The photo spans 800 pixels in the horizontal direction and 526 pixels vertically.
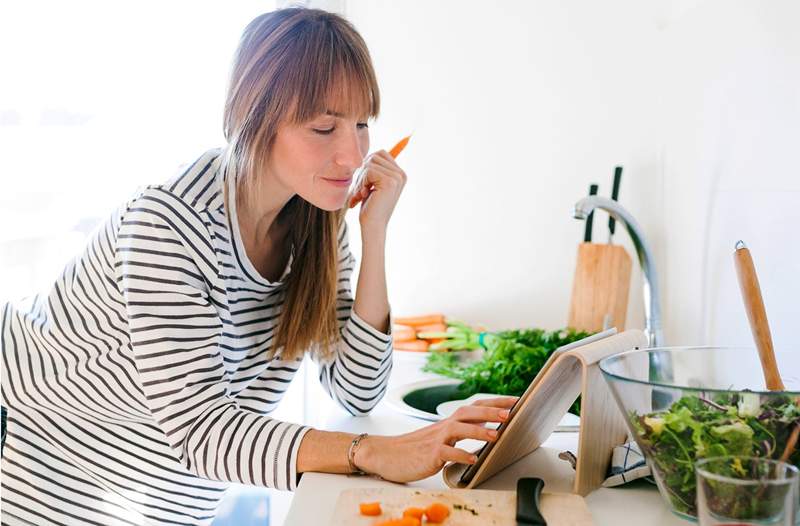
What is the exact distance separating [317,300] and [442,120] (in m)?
1.19

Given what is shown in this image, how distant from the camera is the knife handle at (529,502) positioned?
2.81 ft

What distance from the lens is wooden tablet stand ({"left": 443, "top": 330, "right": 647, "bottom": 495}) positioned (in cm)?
95

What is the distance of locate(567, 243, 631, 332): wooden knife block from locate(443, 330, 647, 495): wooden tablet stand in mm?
1083

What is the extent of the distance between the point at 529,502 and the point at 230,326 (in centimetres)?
57

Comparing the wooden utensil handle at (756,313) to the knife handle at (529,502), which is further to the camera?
the wooden utensil handle at (756,313)

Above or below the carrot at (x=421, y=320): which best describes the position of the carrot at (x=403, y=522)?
below

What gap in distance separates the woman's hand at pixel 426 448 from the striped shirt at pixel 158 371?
0.32 feet

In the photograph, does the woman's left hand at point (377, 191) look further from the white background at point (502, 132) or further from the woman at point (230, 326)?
the white background at point (502, 132)

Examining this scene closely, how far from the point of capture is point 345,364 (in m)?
1.43

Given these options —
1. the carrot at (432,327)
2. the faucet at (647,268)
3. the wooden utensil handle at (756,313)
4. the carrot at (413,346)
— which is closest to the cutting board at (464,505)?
the wooden utensil handle at (756,313)

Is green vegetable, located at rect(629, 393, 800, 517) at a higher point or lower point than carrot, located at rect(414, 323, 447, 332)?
higher

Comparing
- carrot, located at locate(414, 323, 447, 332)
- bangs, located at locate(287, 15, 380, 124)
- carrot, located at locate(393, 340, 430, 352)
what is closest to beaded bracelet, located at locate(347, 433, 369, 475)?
bangs, located at locate(287, 15, 380, 124)

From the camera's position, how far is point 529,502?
2.94 ft

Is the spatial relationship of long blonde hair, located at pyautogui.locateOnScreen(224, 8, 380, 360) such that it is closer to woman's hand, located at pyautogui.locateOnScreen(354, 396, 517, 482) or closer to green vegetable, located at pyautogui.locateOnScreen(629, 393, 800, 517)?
woman's hand, located at pyautogui.locateOnScreen(354, 396, 517, 482)
